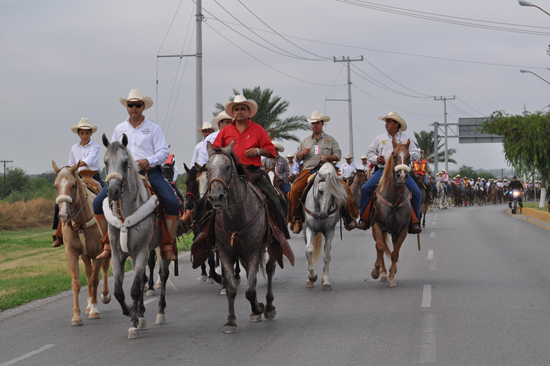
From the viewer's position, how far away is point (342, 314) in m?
8.74

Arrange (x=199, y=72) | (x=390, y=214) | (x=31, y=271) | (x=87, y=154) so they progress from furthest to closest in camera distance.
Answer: (x=199, y=72) < (x=31, y=271) < (x=390, y=214) < (x=87, y=154)

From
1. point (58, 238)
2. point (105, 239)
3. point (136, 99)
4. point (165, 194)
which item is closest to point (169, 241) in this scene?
point (165, 194)

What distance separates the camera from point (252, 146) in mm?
8852

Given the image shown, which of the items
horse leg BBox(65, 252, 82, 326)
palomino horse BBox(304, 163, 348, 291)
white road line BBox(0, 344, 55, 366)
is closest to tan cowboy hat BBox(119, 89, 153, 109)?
horse leg BBox(65, 252, 82, 326)

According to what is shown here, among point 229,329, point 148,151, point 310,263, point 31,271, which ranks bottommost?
point 31,271

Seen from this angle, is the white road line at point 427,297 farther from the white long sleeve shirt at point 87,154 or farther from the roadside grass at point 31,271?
the roadside grass at point 31,271

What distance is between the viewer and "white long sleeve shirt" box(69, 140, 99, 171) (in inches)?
424

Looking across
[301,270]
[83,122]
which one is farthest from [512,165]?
[83,122]

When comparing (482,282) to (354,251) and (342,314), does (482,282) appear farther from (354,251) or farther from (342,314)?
(354,251)

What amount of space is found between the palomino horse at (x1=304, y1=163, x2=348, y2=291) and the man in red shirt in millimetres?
2413

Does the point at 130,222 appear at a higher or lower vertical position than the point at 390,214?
higher

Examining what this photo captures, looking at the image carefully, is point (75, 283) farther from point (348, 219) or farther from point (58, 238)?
point (348, 219)

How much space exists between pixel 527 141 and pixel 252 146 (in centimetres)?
3722

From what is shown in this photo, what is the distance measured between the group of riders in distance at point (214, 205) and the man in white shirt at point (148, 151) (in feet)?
0.04
